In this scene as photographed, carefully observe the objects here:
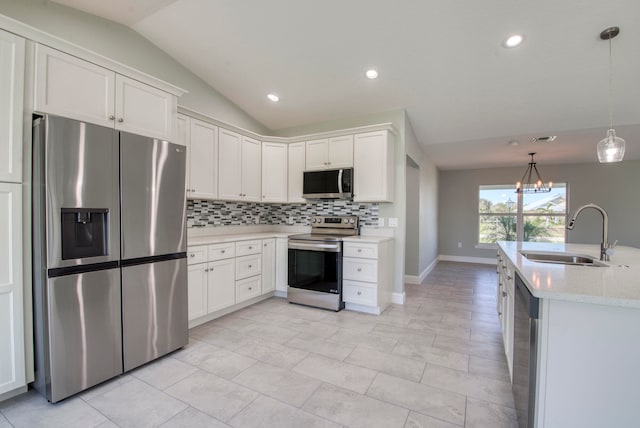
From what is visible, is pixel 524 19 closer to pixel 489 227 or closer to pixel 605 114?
pixel 605 114

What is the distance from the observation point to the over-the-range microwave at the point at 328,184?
3.78m

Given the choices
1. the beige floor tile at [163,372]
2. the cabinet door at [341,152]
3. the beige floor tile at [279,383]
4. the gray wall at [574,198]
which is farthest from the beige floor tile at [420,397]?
the gray wall at [574,198]

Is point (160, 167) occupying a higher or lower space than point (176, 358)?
higher

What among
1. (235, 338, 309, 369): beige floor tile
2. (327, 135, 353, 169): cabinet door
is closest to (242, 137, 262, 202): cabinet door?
(327, 135, 353, 169): cabinet door

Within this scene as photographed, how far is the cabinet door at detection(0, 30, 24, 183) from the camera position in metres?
1.72

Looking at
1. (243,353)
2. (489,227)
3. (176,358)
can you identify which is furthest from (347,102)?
(489,227)

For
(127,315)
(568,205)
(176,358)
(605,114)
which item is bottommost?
(176,358)

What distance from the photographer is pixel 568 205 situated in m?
6.59

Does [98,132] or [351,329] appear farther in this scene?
[351,329]

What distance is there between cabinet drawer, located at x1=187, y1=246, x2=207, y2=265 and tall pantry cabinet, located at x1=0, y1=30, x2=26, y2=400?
47.7 inches

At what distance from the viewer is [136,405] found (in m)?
1.82

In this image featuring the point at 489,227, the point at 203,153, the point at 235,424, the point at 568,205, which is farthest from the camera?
the point at 489,227

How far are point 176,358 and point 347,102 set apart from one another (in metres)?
3.44

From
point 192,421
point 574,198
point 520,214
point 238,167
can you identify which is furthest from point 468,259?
point 192,421
